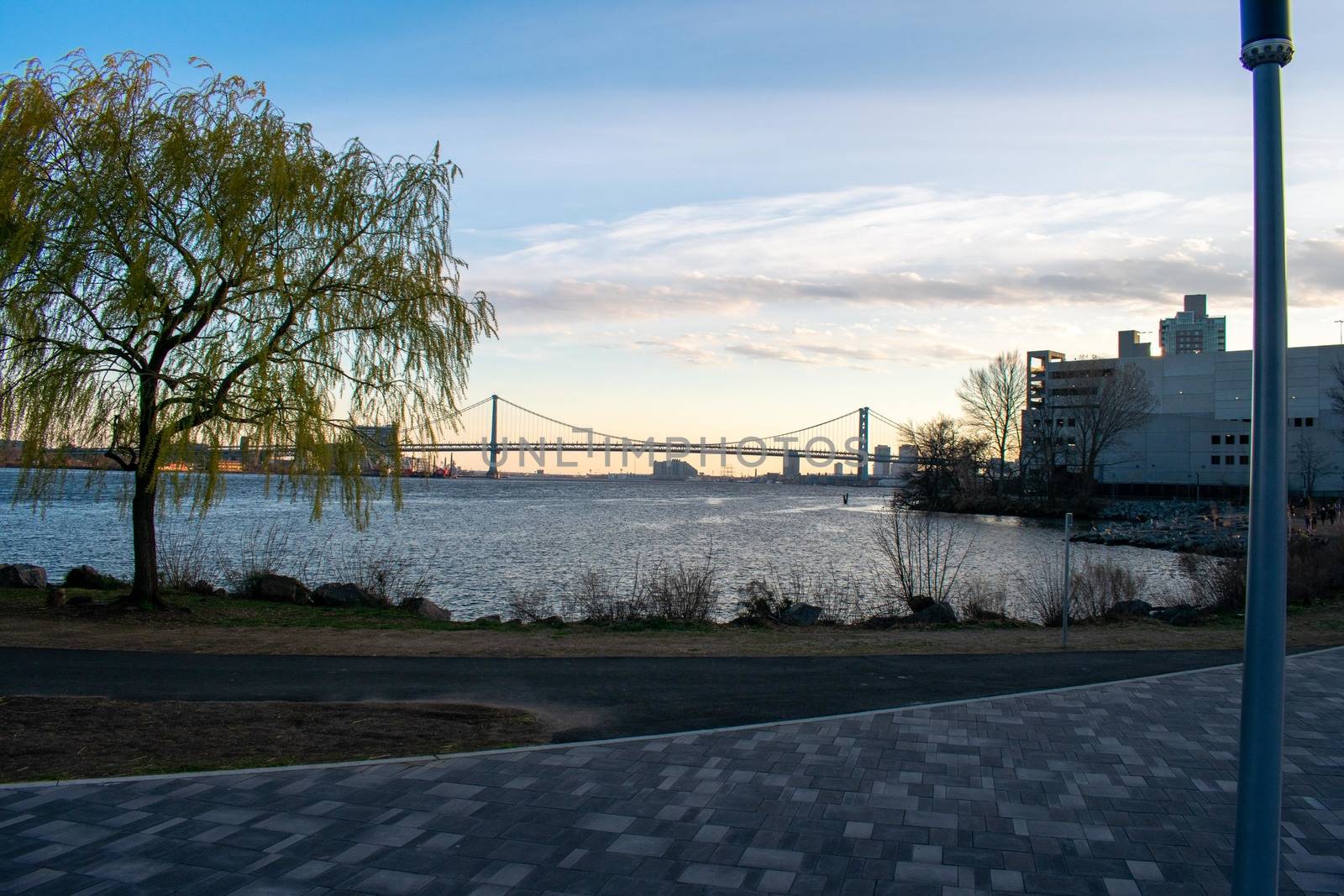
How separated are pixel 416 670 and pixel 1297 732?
7984 millimetres

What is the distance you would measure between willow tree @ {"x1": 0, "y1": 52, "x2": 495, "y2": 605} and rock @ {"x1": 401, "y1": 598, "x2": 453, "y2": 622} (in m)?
2.05

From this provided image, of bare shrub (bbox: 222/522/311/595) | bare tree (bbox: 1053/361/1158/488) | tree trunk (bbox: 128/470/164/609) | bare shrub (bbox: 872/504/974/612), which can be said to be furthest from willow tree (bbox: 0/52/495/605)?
bare tree (bbox: 1053/361/1158/488)

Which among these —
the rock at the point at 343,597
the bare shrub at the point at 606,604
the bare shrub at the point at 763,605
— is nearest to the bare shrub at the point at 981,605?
the bare shrub at the point at 763,605

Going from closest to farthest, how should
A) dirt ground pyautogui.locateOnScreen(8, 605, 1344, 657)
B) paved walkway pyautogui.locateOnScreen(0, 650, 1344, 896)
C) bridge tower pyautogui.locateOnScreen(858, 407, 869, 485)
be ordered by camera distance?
paved walkway pyautogui.locateOnScreen(0, 650, 1344, 896) < dirt ground pyautogui.locateOnScreen(8, 605, 1344, 657) < bridge tower pyautogui.locateOnScreen(858, 407, 869, 485)

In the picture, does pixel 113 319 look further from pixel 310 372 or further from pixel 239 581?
pixel 239 581

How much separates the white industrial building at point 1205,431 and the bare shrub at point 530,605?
6032 centimetres

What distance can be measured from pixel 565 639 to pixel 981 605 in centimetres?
900

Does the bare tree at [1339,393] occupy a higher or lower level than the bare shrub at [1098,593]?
higher

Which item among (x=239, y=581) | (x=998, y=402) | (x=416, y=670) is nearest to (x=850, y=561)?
(x=239, y=581)

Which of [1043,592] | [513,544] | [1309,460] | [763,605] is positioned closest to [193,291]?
[763,605]

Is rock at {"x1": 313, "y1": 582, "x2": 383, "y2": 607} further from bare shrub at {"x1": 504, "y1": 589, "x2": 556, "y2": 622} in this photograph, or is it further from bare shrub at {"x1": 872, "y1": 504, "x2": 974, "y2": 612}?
bare shrub at {"x1": 872, "y1": 504, "x2": 974, "y2": 612}

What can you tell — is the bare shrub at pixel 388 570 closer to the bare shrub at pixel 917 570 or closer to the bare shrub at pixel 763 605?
the bare shrub at pixel 763 605

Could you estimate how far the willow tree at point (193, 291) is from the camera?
42.2ft

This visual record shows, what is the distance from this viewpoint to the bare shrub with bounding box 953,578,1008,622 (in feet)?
54.3
